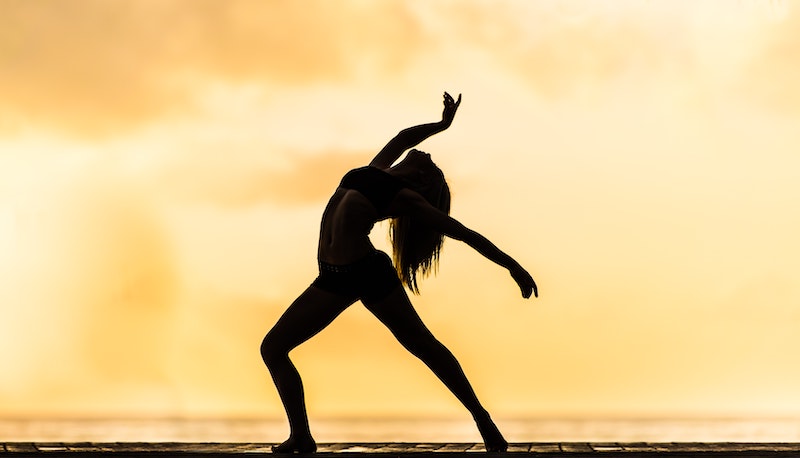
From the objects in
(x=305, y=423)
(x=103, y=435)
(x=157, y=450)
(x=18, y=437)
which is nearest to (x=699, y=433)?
(x=305, y=423)

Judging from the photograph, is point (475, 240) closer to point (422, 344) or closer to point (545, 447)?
point (422, 344)

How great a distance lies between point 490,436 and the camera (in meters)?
6.36

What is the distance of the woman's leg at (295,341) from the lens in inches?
245

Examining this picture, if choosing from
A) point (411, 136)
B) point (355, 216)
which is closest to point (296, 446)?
point (355, 216)

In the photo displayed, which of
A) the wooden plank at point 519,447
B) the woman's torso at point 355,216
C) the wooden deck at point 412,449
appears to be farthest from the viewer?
the wooden plank at point 519,447

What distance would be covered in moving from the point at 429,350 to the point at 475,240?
2.43ft

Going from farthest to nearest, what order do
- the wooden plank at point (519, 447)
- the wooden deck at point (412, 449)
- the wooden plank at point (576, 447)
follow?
the wooden plank at point (519, 447)
the wooden plank at point (576, 447)
the wooden deck at point (412, 449)

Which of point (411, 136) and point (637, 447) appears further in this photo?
point (411, 136)

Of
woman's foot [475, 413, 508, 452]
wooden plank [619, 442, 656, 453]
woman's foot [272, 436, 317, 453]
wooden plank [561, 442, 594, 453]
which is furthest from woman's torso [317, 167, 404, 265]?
wooden plank [619, 442, 656, 453]

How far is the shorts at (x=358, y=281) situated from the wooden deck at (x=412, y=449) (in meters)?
0.89

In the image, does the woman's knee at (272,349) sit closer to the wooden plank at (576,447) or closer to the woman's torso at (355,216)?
the woman's torso at (355,216)

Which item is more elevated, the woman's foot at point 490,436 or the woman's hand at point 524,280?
the woman's hand at point 524,280

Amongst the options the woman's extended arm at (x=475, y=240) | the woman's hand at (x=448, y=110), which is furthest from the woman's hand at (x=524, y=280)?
the woman's hand at (x=448, y=110)

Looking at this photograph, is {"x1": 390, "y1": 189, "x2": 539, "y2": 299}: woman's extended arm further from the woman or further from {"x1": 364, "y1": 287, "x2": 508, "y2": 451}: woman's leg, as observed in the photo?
{"x1": 364, "y1": 287, "x2": 508, "y2": 451}: woman's leg
